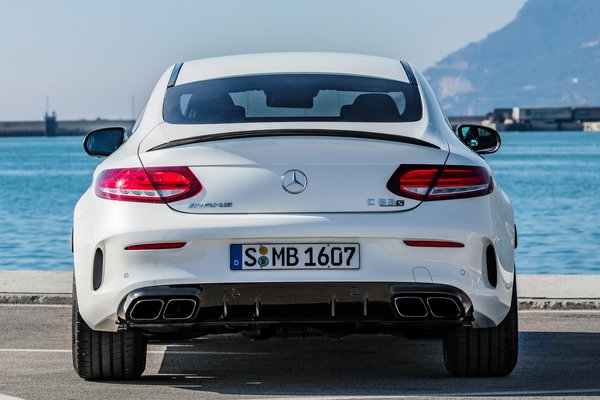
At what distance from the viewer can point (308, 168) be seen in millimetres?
5969

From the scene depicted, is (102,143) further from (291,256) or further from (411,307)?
(411,307)

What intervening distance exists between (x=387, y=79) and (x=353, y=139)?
92cm

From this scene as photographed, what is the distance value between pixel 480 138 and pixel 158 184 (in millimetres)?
2078

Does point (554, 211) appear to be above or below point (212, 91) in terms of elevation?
below

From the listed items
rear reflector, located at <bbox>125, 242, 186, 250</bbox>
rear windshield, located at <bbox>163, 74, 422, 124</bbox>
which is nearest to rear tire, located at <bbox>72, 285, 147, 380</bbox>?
rear reflector, located at <bbox>125, 242, 186, 250</bbox>

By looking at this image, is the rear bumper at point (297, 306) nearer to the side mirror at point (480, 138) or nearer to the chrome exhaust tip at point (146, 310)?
the chrome exhaust tip at point (146, 310)

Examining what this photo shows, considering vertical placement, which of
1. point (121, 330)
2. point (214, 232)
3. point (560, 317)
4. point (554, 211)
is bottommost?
point (554, 211)

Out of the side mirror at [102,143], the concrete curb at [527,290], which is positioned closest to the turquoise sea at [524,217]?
the concrete curb at [527,290]

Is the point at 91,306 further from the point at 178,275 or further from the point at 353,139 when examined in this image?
the point at 353,139

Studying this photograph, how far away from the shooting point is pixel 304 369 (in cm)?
712

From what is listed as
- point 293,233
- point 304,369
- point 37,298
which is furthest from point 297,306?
point 37,298

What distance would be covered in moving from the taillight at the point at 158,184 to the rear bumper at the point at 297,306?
396mm

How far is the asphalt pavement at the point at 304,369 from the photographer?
20.5ft

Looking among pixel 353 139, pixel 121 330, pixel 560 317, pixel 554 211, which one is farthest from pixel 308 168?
pixel 554 211
